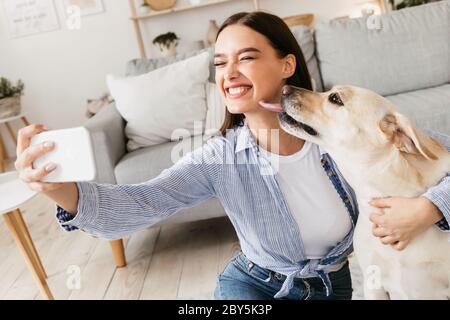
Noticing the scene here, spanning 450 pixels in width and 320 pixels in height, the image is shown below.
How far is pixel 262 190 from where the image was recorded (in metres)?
0.87

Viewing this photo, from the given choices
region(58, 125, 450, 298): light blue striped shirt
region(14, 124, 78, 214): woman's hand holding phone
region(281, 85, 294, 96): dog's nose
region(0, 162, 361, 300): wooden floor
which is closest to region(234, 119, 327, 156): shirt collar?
region(58, 125, 450, 298): light blue striped shirt

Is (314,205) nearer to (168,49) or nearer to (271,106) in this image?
(271,106)

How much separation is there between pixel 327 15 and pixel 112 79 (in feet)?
7.95

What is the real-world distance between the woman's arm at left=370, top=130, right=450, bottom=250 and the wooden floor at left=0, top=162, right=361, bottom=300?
81 centimetres

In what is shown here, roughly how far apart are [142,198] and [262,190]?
0.23 metres

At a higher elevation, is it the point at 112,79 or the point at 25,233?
the point at 112,79

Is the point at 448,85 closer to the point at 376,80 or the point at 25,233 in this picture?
the point at 376,80

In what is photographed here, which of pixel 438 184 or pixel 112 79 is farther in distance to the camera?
pixel 112 79

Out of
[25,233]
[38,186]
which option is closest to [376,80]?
[25,233]

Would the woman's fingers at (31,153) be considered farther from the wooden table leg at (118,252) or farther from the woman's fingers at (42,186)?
the wooden table leg at (118,252)

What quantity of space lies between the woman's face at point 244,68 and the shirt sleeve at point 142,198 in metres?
0.14

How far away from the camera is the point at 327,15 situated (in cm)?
398

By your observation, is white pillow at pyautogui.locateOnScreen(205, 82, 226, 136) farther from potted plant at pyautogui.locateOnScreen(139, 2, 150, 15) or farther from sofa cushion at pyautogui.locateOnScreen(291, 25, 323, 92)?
potted plant at pyautogui.locateOnScreen(139, 2, 150, 15)

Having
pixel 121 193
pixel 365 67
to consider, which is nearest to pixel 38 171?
pixel 121 193
